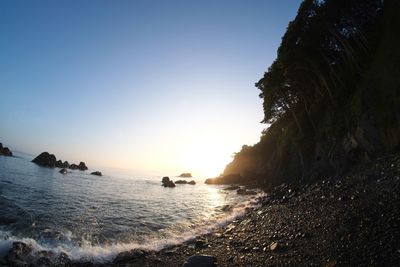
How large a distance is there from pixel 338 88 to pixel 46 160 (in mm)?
95785

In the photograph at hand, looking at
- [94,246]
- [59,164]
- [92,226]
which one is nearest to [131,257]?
[94,246]

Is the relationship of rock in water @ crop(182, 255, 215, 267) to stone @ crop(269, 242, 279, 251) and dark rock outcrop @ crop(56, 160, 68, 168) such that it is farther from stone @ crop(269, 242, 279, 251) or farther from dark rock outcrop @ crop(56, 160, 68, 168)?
dark rock outcrop @ crop(56, 160, 68, 168)

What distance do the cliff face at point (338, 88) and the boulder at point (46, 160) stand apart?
8180cm

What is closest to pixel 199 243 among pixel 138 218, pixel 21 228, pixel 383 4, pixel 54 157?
pixel 138 218

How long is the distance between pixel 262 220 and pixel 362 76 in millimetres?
17474

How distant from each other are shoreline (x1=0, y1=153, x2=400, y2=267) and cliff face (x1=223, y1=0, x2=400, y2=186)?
511 cm

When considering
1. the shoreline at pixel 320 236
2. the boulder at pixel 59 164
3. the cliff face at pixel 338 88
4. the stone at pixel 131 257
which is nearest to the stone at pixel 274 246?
the shoreline at pixel 320 236

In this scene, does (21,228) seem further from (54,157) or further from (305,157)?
(54,157)

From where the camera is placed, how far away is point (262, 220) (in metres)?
16.6

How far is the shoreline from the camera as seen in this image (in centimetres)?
810

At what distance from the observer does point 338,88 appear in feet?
95.5

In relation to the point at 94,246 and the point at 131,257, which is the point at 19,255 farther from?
the point at 131,257

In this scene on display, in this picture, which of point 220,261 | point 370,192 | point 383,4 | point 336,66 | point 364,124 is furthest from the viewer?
point 336,66

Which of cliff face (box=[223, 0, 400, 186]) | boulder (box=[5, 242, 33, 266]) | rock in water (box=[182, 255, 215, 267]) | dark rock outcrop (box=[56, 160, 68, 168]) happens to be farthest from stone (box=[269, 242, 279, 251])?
dark rock outcrop (box=[56, 160, 68, 168])
